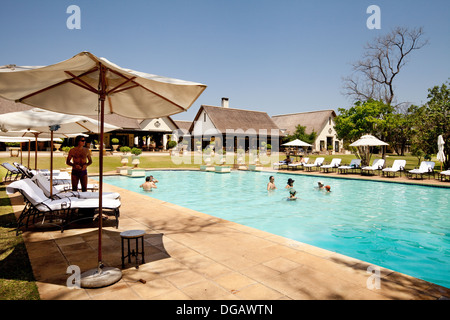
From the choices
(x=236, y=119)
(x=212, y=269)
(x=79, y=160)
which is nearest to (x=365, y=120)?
(x=79, y=160)

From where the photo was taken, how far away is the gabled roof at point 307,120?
150 feet

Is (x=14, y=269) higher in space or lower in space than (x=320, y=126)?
lower

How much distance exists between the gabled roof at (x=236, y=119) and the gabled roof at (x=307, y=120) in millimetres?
5544

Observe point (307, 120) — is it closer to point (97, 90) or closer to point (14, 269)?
point (97, 90)

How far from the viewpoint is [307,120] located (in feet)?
158


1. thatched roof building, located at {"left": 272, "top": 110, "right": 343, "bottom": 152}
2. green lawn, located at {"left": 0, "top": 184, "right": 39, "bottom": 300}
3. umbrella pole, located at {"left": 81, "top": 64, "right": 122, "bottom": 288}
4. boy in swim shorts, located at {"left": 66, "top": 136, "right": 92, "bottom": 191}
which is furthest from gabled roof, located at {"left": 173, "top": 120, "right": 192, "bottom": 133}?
umbrella pole, located at {"left": 81, "top": 64, "right": 122, "bottom": 288}

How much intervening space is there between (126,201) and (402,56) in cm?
3097

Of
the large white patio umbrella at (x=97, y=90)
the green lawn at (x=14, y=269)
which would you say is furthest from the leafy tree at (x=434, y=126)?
the green lawn at (x=14, y=269)

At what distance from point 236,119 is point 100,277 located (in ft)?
128

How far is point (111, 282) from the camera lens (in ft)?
10.6

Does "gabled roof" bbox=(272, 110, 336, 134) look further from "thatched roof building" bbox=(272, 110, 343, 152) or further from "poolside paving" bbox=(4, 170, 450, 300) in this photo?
"poolside paving" bbox=(4, 170, 450, 300)
